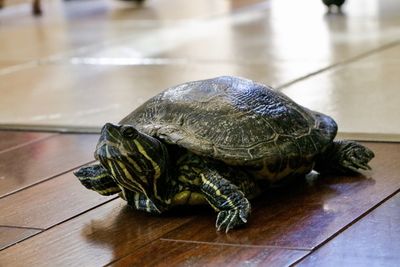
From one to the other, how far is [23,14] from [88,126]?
3.33 meters

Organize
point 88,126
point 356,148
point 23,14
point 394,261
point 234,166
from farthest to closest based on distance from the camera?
point 23,14
point 88,126
point 356,148
point 234,166
point 394,261

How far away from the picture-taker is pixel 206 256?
51.1 inches

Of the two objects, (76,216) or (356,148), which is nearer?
(76,216)

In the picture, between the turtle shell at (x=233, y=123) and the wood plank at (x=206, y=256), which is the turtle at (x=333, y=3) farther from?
the wood plank at (x=206, y=256)

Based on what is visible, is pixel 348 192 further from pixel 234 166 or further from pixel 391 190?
pixel 234 166

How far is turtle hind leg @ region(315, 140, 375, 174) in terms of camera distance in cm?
164

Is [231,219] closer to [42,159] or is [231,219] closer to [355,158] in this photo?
[355,158]

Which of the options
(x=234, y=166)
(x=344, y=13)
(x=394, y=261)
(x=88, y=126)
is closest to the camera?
(x=394, y=261)

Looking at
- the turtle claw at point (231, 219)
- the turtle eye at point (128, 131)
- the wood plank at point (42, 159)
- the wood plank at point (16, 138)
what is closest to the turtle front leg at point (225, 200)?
the turtle claw at point (231, 219)

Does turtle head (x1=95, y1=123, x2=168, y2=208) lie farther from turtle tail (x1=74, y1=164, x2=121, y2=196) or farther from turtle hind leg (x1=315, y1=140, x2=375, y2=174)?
turtle hind leg (x1=315, y1=140, x2=375, y2=174)

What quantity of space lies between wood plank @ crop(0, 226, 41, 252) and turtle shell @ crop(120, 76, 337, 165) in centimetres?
24

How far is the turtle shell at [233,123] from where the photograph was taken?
147 cm

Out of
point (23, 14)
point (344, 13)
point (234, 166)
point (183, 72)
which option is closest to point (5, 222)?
point (234, 166)

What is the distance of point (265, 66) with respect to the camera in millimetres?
2803
